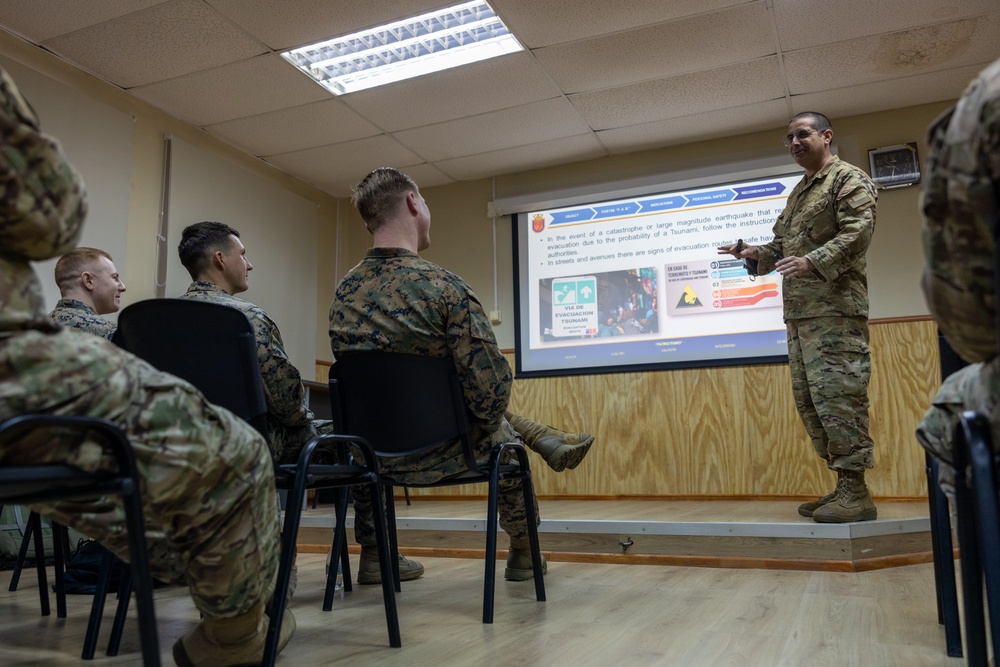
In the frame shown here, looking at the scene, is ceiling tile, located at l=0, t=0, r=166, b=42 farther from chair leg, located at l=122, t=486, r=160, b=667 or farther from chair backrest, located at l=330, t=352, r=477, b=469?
chair leg, located at l=122, t=486, r=160, b=667

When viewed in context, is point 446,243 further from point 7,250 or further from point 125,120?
point 7,250

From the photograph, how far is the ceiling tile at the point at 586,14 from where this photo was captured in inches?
129

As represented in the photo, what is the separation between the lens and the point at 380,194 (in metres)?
2.16

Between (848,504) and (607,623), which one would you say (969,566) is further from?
(848,504)

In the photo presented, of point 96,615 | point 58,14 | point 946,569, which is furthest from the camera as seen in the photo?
point 58,14

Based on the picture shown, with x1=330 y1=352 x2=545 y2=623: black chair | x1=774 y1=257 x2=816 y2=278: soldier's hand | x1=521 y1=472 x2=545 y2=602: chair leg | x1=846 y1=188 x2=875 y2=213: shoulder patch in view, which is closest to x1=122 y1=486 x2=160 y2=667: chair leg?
x1=330 y1=352 x2=545 y2=623: black chair

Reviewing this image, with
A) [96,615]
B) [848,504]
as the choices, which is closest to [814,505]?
[848,504]

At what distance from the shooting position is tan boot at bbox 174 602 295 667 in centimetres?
121

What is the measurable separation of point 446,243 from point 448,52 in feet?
5.95

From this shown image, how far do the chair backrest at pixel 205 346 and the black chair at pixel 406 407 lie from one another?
0.29m

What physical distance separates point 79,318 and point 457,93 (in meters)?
2.27

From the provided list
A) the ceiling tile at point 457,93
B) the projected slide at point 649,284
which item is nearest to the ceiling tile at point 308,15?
the ceiling tile at point 457,93

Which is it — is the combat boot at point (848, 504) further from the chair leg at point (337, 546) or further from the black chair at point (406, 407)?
the chair leg at point (337, 546)

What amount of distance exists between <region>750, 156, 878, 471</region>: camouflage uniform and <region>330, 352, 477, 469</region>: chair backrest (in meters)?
1.58
